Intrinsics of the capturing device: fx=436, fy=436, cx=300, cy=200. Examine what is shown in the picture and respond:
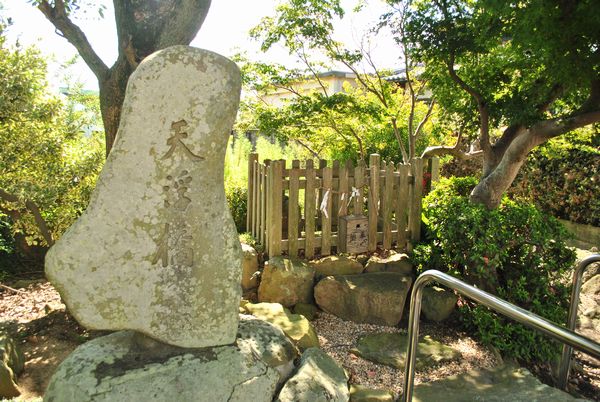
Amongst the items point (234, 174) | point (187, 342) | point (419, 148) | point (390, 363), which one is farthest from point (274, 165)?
point (419, 148)

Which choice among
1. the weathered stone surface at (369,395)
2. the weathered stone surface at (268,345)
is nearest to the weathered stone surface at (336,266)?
the weathered stone surface at (369,395)

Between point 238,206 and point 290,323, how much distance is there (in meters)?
3.49

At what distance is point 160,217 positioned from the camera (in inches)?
96.4

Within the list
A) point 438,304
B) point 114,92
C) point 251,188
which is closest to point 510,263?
point 438,304

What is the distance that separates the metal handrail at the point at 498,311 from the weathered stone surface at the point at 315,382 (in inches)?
18.0

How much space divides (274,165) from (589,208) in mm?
6382

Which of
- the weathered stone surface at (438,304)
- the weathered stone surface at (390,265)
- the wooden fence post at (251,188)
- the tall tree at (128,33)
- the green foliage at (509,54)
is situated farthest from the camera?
the wooden fence post at (251,188)

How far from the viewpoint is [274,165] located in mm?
4938

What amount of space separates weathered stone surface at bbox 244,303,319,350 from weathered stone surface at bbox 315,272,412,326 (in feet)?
2.54

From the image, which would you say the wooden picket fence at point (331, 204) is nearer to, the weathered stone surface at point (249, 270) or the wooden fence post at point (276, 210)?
the wooden fence post at point (276, 210)

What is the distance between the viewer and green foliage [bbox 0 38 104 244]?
4.04m

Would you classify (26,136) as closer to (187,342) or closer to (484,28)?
(187,342)

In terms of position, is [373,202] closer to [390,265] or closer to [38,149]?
[390,265]

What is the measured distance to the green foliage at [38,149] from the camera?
159 inches
